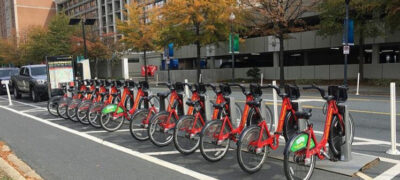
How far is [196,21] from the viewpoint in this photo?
85.7 ft

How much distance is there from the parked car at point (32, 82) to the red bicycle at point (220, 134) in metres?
14.5

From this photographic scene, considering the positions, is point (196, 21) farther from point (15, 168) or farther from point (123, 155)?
point (15, 168)

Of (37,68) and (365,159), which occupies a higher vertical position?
(37,68)

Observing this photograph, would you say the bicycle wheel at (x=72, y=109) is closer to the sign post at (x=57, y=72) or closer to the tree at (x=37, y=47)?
the sign post at (x=57, y=72)

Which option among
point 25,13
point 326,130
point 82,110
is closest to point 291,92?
point 326,130

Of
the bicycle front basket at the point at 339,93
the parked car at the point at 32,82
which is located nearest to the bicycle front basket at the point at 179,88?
the bicycle front basket at the point at 339,93

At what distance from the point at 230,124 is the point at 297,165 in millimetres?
1474

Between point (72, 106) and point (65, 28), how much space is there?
142ft

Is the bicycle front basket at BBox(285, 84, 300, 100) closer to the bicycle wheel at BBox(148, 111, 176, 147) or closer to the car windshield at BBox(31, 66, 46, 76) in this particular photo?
the bicycle wheel at BBox(148, 111, 176, 147)

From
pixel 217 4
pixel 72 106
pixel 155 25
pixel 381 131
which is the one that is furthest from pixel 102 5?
pixel 381 131

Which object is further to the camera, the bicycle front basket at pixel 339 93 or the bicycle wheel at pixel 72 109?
the bicycle wheel at pixel 72 109

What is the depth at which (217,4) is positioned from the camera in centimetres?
2492

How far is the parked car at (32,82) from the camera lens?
17812mm

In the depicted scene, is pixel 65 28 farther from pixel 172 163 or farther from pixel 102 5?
pixel 172 163
